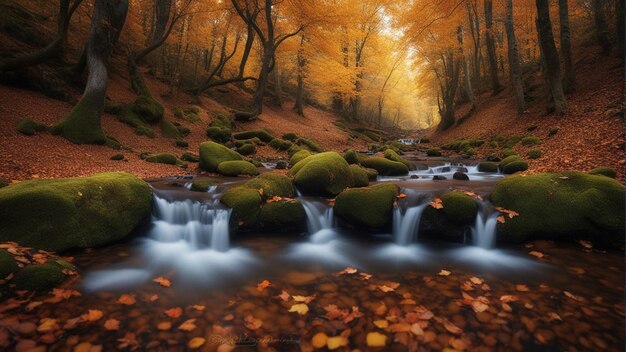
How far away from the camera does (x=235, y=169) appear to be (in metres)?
9.42

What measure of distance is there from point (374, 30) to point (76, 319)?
27.6 m

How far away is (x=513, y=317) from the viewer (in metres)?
2.95

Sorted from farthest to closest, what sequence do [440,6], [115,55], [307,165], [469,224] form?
[115,55], [440,6], [307,165], [469,224]

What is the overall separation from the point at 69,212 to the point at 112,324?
95.3 inches

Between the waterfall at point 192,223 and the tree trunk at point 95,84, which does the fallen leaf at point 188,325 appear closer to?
the waterfall at point 192,223

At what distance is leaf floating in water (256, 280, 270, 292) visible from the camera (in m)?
3.71

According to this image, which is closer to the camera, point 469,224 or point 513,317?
point 513,317

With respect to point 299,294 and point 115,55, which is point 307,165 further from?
point 115,55

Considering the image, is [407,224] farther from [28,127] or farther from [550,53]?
[28,127]

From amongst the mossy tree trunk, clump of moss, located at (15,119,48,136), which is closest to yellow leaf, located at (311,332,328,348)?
clump of moss, located at (15,119,48,136)

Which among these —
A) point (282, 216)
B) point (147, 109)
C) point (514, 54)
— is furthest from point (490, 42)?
point (147, 109)

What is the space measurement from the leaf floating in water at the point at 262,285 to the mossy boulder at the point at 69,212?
2781 millimetres

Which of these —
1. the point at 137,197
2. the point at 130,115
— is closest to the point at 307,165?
the point at 137,197

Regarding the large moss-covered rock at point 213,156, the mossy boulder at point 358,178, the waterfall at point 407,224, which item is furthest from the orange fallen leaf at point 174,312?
the large moss-covered rock at point 213,156
